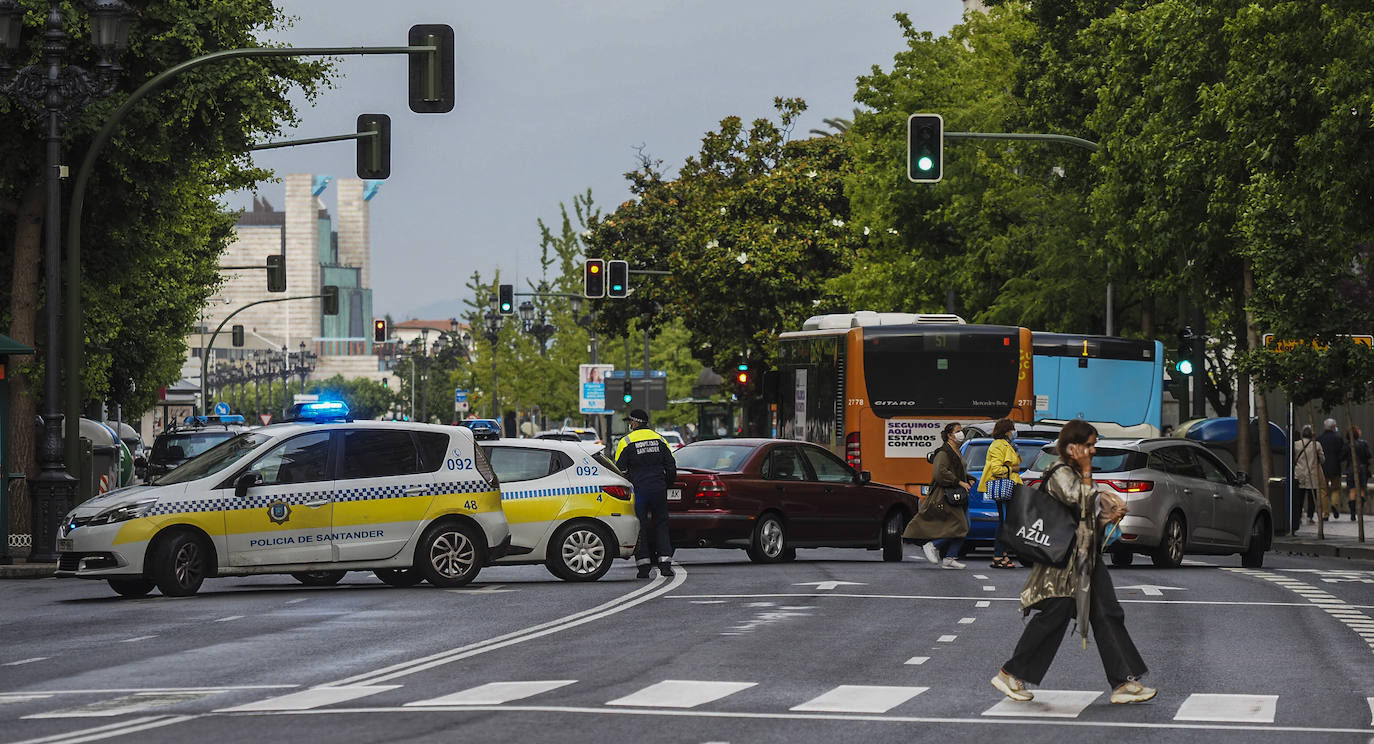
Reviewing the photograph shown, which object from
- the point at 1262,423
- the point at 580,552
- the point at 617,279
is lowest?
the point at 580,552

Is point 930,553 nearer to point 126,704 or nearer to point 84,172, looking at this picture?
point 84,172

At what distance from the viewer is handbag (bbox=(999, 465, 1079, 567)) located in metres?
11.1

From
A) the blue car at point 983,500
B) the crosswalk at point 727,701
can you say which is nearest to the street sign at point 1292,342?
the blue car at point 983,500

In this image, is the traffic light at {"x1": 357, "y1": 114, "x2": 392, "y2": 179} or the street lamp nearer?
the street lamp

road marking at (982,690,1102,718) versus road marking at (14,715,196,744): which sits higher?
road marking at (14,715,196,744)

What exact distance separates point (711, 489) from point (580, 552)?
3.22 m

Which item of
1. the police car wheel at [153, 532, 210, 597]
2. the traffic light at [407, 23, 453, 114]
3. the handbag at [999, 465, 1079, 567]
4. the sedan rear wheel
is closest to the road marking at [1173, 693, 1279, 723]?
the handbag at [999, 465, 1079, 567]

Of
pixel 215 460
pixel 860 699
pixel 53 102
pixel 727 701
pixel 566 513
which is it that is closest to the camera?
pixel 727 701

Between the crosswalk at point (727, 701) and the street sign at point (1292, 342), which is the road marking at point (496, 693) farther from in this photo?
the street sign at point (1292, 342)

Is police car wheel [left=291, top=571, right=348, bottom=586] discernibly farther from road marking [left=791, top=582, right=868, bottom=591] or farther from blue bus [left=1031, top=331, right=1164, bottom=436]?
blue bus [left=1031, top=331, right=1164, bottom=436]

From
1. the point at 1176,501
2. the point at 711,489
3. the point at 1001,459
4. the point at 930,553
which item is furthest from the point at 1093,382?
the point at 1001,459

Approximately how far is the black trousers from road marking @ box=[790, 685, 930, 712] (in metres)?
0.67

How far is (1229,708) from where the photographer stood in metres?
11.1

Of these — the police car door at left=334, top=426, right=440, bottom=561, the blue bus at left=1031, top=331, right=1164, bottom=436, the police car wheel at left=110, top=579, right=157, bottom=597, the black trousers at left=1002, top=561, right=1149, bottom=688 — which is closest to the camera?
the black trousers at left=1002, top=561, right=1149, bottom=688
